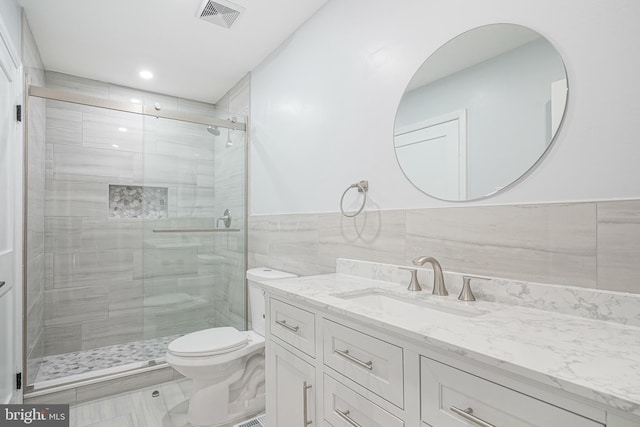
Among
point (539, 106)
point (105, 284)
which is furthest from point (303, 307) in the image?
point (105, 284)

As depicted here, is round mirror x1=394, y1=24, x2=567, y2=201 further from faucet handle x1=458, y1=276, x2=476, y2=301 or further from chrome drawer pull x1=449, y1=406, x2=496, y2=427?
chrome drawer pull x1=449, y1=406, x2=496, y2=427

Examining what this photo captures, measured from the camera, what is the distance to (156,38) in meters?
2.40

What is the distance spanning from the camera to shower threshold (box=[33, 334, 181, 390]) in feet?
7.31

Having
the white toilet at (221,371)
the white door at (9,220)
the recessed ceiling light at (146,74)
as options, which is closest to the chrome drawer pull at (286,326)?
the white toilet at (221,371)

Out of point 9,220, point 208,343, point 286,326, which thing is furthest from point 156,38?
point 286,326

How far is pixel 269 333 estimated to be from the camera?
148 centimetres

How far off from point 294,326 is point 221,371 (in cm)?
89

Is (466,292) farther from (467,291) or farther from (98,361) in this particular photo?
(98,361)

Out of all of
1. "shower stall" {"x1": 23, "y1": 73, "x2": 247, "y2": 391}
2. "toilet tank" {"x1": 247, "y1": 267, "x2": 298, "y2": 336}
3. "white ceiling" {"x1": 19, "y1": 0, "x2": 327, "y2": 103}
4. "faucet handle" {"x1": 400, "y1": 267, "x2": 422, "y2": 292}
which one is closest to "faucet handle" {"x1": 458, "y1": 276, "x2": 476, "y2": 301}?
"faucet handle" {"x1": 400, "y1": 267, "x2": 422, "y2": 292}

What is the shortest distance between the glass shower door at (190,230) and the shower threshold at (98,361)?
0.08 ft

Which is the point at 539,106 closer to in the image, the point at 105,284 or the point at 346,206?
the point at 346,206

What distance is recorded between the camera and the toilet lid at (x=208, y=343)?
5.98ft

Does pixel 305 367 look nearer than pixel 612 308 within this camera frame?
No

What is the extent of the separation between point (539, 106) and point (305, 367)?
1.22m
